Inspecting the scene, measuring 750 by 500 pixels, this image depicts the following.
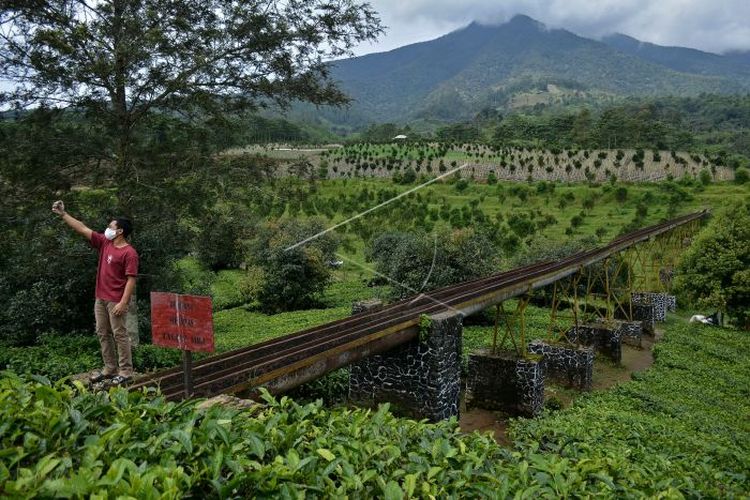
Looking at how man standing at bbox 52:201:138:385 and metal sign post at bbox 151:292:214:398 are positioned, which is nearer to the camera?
metal sign post at bbox 151:292:214:398

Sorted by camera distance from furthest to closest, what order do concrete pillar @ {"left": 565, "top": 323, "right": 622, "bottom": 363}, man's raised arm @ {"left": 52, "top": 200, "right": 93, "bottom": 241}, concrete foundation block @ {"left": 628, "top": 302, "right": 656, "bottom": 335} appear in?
concrete foundation block @ {"left": 628, "top": 302, "right": 656, "bottom": 335}
concrete pillar @ {"left": 565, "top": 323, "right": 622, "bottom": 363}
man's raised arm @ {"left": 52, "top": 200, "right": 93, "bottom": 241}

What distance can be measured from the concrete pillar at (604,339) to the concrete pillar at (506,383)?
23.6ft

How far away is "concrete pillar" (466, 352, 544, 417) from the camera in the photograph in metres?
12.9

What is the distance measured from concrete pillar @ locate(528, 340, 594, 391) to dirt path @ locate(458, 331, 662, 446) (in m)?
0.27

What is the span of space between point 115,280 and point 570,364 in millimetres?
13226

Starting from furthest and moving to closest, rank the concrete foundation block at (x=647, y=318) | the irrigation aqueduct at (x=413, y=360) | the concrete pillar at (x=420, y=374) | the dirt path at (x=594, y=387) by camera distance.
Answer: the concrete foundation block at (x=647, y=318), the dirt path at (x=594, y=387), the concrete pillar at (x=420, y=374), the irrigation aqueduct at (x=413, y=360)

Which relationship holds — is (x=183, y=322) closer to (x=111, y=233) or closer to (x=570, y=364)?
(x=111, y=233)

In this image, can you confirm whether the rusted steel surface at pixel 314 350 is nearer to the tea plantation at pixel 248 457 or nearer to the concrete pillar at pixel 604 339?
the tea plantation at pixel 248 457

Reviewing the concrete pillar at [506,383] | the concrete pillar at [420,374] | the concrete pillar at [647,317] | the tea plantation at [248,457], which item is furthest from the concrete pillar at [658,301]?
the tea plantation at [248,457]

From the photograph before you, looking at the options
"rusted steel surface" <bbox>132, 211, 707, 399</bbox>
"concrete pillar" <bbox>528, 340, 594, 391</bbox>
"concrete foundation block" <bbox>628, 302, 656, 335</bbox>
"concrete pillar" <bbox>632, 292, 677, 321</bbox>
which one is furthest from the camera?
"concrete pillar" <bbox>632, 292, 677, 321</bbox>

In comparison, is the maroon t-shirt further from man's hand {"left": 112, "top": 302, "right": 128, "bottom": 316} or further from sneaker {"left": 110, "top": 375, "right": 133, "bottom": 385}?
sneaker {"left": 110, "top": 375, "right": 133, "bottom": 385}

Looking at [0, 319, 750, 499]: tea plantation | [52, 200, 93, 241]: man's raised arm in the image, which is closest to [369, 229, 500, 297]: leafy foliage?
[52, 200, 93, 241]: man's raised arm

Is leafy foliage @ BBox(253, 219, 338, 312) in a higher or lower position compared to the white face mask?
lower

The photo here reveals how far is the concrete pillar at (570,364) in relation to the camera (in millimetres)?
15773
